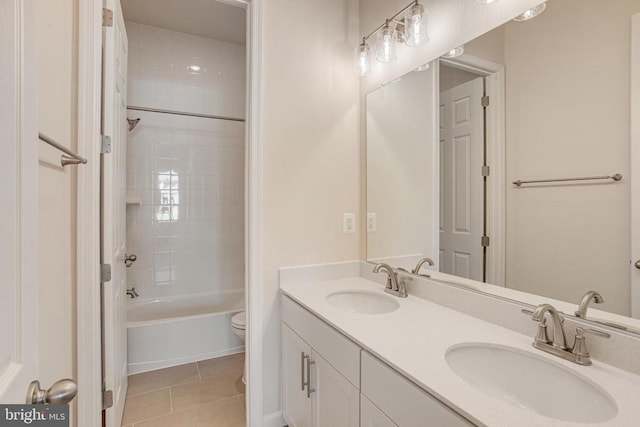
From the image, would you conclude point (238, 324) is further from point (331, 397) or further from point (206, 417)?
point (331, 397)

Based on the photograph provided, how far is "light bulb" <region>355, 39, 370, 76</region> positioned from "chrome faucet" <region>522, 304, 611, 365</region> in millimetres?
1437

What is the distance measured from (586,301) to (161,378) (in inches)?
96.0

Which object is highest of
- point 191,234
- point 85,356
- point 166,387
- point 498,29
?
point 498,29

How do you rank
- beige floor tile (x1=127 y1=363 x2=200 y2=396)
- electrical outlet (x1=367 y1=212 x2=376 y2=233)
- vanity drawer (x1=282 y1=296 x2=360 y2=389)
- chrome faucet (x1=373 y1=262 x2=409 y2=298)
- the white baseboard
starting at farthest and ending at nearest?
1. beige floor tile (x1=127 y1=363 x2=200 y2=396)
2. electrical outlet (x1=367 y1=212 x2=376 y2=233)
3. the white baseboard
4. chrome faucet (x1=373 y1=262 x2=409 y2=298)
5. vanity drawer (x1=282 y1=296 x2=360 y2=389)

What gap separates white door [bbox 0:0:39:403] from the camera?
1.52 feet

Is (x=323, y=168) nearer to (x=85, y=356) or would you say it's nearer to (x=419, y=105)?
(x=419, y=105)

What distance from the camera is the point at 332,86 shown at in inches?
71.6

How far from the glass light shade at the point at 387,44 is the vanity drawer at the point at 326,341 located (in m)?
1.35

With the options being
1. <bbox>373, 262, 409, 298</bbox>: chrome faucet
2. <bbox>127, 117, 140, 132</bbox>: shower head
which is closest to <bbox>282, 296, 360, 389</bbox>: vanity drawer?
<bbox>373, 262, 409, 298</bbox>: chrome faucet

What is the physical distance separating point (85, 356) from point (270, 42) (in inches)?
66.2

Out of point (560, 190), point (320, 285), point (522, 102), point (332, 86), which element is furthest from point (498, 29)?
point (320, 285)

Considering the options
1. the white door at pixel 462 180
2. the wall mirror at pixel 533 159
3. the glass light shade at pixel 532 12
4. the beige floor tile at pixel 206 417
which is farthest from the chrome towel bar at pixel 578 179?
the beige floor tile at pixel 206 417

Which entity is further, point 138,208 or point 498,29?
point 138,208

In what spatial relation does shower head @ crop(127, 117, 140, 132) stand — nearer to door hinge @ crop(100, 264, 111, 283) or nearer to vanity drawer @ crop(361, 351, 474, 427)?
door hinge @ crop(100, 264, 111, 283)
